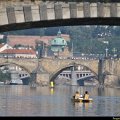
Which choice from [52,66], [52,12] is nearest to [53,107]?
[52,12]

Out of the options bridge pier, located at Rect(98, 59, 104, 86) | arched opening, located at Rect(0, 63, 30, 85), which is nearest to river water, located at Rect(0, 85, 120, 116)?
bridge pier, located at Rect(98, 59, 104, 86)

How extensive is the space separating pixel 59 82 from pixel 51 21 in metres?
174

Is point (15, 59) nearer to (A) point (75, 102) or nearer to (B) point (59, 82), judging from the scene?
(B) point (59, 82)

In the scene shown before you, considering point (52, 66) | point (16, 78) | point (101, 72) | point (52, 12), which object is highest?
point (52, 66)

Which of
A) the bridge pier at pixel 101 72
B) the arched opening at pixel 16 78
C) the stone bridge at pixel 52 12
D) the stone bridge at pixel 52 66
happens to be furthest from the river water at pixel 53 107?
the arched opening at pixel 16 78

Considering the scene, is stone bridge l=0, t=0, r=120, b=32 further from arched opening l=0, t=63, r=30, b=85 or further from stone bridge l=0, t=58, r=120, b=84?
arched opening l=0, t=63, r=30, b=85

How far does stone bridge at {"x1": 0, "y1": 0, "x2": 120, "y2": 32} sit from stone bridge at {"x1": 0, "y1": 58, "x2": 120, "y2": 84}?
5290 inches

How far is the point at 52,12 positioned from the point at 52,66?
14262cm

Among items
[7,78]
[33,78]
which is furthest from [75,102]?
[7,78]

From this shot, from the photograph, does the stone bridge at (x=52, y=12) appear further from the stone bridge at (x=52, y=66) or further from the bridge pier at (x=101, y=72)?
the bridge pier at (x=101, y=72)

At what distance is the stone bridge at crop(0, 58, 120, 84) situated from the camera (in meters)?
164

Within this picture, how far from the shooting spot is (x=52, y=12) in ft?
80.1

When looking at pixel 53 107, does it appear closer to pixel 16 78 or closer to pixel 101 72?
pixel 101 72

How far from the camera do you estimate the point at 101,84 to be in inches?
7003
